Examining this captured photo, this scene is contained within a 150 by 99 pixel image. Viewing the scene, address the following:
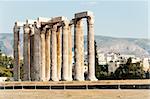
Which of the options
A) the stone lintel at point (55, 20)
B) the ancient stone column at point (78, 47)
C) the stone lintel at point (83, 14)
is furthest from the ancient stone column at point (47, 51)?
the stone lintel at point (83, 14)

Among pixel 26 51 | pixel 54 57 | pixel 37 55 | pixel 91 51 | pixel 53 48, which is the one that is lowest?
pixel 54 57

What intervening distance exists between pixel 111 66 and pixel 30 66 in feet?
323

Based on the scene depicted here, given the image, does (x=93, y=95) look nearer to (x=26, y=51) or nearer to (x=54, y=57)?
(x=54, y=57)

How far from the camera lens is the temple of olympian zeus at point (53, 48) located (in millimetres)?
56375

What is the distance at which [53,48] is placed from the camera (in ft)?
198

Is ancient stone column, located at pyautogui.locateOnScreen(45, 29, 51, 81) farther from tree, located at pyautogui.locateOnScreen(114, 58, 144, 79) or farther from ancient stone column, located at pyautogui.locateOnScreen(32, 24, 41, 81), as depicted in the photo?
tree, located at pyautogui.locateOnScreen(114, 58, 144, 79)

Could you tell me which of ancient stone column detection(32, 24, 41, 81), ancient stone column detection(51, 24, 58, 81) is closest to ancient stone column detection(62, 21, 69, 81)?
ancient stone column detection(51, 24, 58, 81)

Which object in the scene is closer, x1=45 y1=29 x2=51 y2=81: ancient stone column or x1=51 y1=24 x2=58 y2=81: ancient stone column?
x1=51 y1=24 x2=58 y2=81: ancient stone column

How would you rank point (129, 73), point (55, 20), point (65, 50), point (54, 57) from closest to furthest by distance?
point (65, 50), point (54, 57), point (55, 20), point (129, 73)

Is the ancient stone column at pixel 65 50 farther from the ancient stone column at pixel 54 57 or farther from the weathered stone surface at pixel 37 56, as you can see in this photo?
the weathered stone surface at pixel 37 56

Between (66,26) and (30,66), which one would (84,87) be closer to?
(66,26)

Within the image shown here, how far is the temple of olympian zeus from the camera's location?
56.4 m

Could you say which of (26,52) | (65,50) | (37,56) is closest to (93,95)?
(65,50)

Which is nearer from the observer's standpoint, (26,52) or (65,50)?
(65,50)
